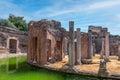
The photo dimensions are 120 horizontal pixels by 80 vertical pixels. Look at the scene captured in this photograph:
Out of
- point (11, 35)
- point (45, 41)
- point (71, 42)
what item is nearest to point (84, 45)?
point (45, 41)

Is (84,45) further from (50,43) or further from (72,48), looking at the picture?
(72,48)

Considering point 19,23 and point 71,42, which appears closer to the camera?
point 71,42

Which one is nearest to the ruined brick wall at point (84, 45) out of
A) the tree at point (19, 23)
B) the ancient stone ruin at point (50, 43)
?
the ancient stone ruin at point (50, 43)

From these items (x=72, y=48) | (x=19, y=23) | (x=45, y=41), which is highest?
(x=19, y=23)

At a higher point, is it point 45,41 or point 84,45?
point 45,41

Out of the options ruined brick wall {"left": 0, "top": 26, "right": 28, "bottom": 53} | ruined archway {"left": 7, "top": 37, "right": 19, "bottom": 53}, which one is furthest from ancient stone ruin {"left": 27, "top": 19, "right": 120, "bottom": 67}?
ruined archway {"left": 7, "top": 37, "right": 19, "bottom": 53}

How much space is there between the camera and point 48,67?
66.1ft

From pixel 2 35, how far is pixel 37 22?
1432 cm

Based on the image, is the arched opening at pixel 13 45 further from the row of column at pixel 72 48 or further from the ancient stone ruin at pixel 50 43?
the row of column at pixel 72 48

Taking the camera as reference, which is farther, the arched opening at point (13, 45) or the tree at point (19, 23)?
the tree at point (19, 23)

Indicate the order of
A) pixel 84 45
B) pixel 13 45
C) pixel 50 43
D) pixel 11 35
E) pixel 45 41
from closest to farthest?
pixel 45 41, pixel 50 43, pixel 84 45, pixel 11 35, pixel 13 45

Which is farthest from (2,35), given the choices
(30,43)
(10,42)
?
(30,43)

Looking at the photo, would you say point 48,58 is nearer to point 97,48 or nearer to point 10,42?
point 10,42

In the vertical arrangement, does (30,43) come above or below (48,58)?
above
